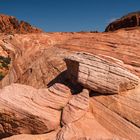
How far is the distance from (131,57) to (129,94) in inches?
107

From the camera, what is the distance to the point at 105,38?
65.0ft

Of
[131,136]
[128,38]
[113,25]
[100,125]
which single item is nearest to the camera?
[131,136]

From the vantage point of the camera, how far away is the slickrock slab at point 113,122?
1394 centimetres

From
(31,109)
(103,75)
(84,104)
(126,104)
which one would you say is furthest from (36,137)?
(126,104)

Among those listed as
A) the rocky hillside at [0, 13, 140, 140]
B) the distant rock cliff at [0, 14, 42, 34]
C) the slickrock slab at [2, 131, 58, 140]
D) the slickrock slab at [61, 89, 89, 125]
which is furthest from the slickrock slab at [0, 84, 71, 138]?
the distant rock cliff at [0, 14, 42, 34]

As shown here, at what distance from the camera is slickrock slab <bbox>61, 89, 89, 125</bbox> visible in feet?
49.1

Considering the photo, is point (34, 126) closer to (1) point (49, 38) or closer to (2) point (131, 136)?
(2) point (131, 136)

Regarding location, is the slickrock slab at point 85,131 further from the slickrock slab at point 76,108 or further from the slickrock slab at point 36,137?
the slickrock slab at point 36,137

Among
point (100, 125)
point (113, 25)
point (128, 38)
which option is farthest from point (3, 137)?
point (113, 25)

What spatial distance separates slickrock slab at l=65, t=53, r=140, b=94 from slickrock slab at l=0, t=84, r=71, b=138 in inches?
53.5

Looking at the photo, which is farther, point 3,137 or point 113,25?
point 113,25

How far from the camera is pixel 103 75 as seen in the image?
15.5 m

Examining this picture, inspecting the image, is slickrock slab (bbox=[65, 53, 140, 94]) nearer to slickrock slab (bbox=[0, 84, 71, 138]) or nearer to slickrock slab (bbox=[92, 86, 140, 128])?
slickrock slab (bbox=[92, 86, 140, 128])

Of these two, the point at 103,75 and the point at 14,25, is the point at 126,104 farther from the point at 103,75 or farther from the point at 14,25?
the point at 14,25
